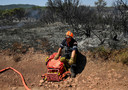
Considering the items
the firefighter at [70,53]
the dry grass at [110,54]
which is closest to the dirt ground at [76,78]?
the dry grass at [110,54]

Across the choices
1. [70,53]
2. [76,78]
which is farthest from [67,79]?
[70,53]

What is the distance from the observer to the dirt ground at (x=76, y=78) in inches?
A: 128

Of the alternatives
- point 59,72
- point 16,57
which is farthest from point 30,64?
point 59,72

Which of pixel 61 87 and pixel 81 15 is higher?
pixel 81 15

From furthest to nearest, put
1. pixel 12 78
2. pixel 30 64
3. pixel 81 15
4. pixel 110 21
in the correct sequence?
pixel 81 15 → pixel 110 21 → pixel 30 64 → pixel 12 78

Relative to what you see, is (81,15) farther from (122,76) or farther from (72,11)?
(122,76)

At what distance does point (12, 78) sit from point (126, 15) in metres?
6.22

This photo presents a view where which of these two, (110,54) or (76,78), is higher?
(110,54)

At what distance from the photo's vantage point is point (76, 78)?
3906mm

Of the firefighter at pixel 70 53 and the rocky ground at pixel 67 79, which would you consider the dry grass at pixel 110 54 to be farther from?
the firefighter at pixel 70 53

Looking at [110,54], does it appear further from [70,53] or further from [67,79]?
[67,79]

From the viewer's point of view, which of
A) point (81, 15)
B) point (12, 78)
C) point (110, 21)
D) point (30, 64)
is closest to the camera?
point (12, 78)

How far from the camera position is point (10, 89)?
3.83 m

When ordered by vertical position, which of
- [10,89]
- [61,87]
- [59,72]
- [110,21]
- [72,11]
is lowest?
[10,89]
